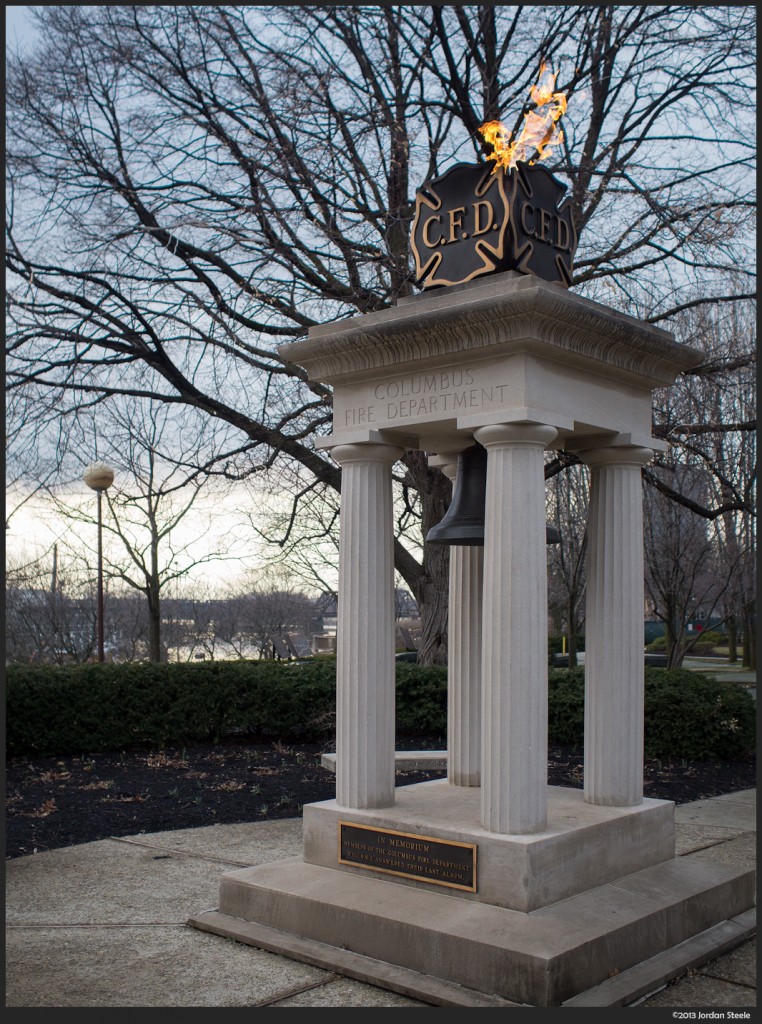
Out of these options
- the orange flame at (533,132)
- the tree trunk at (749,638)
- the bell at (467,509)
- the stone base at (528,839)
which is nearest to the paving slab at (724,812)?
the stone base at (528,839)

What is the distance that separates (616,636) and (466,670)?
1.32 metres

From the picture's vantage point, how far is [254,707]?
15258 millimetres

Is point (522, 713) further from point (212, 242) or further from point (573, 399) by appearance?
point (212, 242)

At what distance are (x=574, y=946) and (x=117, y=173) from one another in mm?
14191

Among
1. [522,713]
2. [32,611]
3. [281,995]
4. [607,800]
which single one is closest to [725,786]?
[607,800]

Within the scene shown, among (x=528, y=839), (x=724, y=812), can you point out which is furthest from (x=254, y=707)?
(x=528, y=839)

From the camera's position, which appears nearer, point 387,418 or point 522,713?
point 522,713

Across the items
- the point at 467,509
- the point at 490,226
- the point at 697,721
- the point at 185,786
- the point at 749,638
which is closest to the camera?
the point at 490,226

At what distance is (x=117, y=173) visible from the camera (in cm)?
1585

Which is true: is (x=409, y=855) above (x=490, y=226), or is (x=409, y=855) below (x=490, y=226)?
below

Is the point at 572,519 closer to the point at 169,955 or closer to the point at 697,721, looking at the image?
the point at 697,721

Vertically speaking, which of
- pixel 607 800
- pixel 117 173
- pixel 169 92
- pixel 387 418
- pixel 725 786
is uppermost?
pixel 169 92

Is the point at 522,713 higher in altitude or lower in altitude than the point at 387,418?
lower

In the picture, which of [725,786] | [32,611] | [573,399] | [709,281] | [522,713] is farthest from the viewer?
[32,611]
